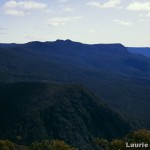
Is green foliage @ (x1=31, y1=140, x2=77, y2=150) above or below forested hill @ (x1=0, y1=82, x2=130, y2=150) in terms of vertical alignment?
above

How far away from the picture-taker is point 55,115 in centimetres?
11138

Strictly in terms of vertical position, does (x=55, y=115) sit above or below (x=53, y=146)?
below

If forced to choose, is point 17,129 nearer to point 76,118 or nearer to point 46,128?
point 46,128

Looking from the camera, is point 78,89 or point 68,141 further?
point 78,89

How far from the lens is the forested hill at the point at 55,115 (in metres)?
99.6

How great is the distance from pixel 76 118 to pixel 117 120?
44.4 ft

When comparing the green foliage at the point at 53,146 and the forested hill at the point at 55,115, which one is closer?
the green foliage at the point at 53,146

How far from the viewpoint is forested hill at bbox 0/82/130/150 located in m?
99.6

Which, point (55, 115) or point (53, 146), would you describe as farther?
point (55, 115)

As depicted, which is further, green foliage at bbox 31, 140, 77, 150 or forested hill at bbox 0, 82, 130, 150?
forested hill at bbox 0, 82, 130, 150

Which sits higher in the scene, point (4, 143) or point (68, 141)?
point (4, 143)

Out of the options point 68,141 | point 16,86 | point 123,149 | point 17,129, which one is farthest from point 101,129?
point 123,149

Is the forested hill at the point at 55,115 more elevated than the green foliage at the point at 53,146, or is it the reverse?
the green foliage at the point at 53,146

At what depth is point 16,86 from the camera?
13050 cm
